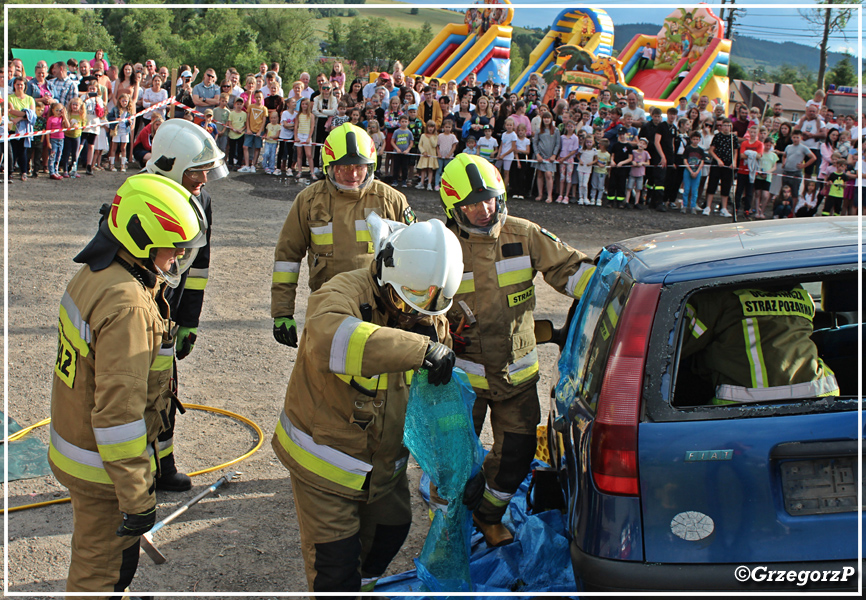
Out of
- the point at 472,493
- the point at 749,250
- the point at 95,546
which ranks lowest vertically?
the point at 95,546

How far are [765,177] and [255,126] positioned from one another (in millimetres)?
10330

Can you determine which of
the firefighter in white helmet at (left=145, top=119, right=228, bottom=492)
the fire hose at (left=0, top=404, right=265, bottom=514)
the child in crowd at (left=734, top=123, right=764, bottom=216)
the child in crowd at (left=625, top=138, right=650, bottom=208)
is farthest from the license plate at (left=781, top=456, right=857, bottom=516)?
the child in crowd at (left=734, top=123, right=764, bottom=216)

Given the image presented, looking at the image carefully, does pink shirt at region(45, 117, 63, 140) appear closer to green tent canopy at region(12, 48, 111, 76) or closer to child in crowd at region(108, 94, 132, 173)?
child in crowd at region(108, 94, 132, 173)

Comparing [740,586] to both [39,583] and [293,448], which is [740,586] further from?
[39,583]

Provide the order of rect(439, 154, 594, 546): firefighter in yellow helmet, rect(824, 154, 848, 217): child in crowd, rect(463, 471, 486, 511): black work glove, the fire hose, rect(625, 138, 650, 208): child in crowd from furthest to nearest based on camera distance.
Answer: rect(625, 138, 650, 208): child in crowd
rect(824, 154, 848, 217): child in crowd
the fire hose
rect(439, 154, 594, 546): firefighter in yellow helmet
rect(463, 471, 486, 511): black work glove

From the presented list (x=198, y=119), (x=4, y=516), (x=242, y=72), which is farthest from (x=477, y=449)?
(x=242, y=72)

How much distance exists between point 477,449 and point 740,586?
1.20 m

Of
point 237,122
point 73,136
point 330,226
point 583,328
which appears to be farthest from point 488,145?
point 583,328

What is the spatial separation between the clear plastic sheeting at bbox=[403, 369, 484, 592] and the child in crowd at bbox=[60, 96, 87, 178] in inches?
495

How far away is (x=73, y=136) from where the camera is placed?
540 inches

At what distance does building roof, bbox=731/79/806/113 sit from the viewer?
42.0 meters

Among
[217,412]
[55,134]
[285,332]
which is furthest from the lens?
[55,134]

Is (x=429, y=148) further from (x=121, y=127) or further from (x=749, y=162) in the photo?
(x=749, y=162)

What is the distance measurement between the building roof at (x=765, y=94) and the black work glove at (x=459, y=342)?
132ft
